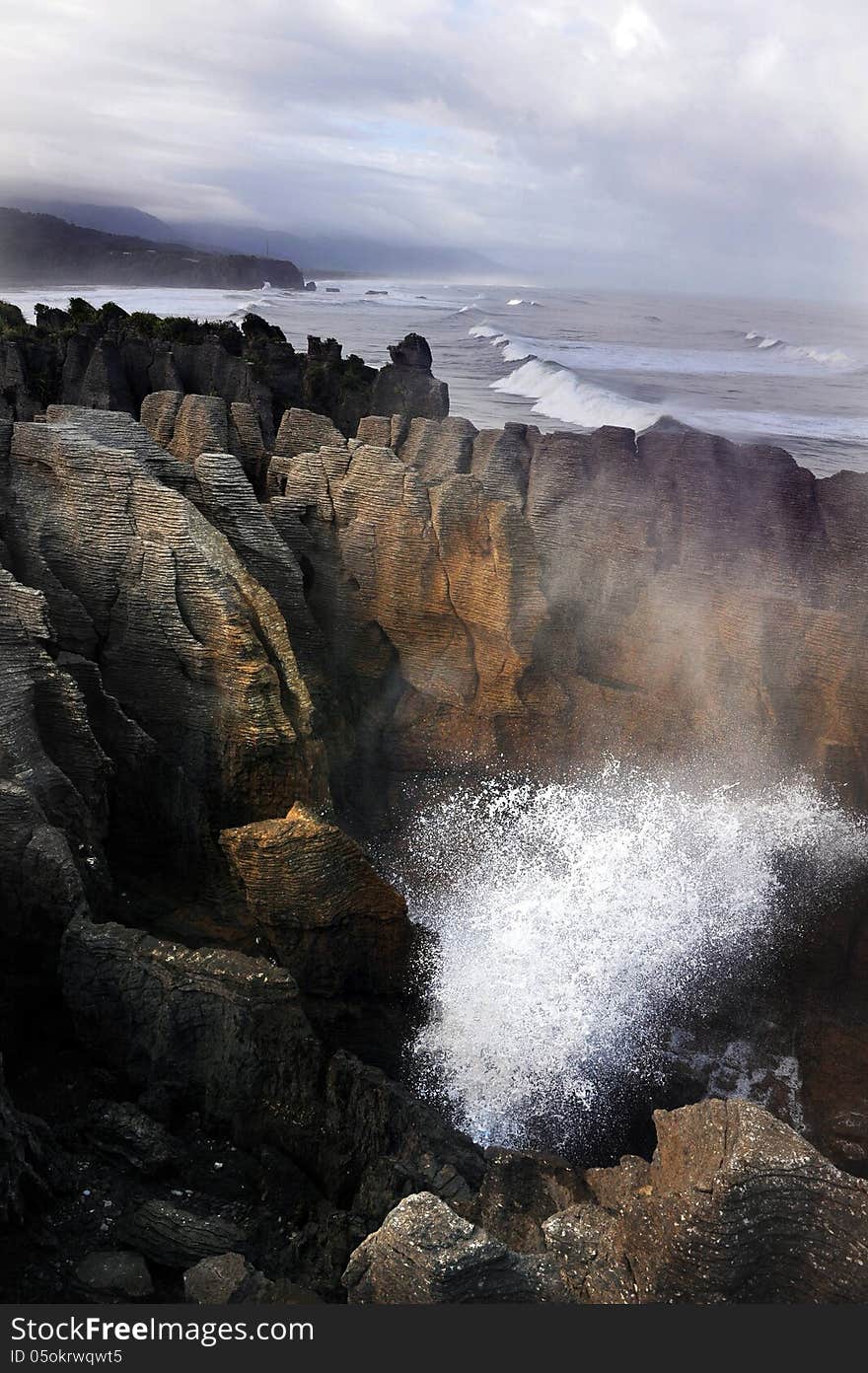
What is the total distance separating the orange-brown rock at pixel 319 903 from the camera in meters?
7.81

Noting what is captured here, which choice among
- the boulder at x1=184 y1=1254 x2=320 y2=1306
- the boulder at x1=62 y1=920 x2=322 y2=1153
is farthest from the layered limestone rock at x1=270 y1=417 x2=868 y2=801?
the boulder at x1=184 y1=1254 x2=320 y2=1306

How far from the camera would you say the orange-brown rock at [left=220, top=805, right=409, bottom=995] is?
25.6 feet

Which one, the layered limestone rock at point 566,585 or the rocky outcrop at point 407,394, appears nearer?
the layered limestone rock at point 566,585

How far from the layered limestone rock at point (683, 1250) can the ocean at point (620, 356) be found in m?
17.4

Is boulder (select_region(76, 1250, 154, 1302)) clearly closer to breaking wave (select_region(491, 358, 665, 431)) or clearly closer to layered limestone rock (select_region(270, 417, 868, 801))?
layered limestone rock (select_region(270, 417, 868, 801))

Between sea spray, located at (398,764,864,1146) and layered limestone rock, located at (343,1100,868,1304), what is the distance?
9.18 feet

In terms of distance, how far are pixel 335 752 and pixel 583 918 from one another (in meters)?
3.12

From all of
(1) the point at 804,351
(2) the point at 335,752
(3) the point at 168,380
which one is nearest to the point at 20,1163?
(2) the point at 335,752

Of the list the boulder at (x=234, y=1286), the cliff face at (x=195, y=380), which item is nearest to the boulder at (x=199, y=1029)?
the boulder at (x=234, y=1286)

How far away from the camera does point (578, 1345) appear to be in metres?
3.39

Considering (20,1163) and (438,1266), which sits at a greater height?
(438,1266)

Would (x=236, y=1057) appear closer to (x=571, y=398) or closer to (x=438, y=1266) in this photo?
(x=438, y=1266)

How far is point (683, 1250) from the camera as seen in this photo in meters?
4.37

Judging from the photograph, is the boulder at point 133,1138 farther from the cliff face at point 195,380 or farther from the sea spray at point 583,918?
the cliff face at point 195,380
